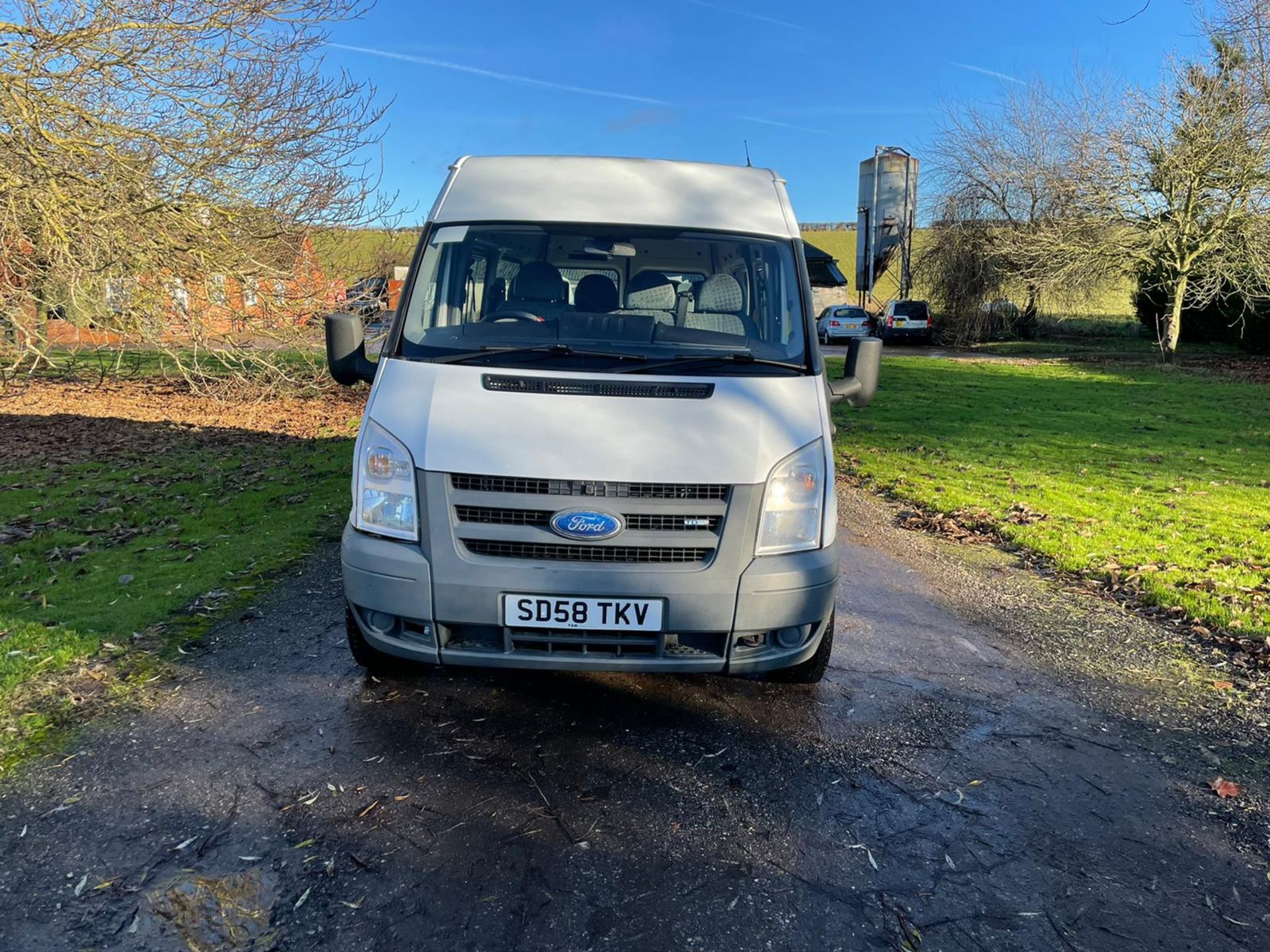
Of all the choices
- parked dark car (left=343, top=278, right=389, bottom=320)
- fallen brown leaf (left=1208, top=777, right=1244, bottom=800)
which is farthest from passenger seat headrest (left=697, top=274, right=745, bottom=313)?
parked dark car (left=343, top=278, right=389, bottom=320)

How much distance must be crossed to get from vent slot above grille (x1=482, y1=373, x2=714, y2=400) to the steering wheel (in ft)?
1.98

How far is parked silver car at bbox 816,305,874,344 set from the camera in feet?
111

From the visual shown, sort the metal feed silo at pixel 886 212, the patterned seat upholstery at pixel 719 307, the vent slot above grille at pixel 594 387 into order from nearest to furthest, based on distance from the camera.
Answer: the vent slot above grille at pixel 594 387 → the patterned seat upholstery at pixel 719 307 → the metal feed silo at pixel 886 212

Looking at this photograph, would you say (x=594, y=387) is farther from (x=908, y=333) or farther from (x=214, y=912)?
(x=908, y=333)

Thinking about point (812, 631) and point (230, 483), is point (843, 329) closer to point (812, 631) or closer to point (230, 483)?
point (230, 483)

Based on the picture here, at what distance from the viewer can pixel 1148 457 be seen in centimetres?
1030

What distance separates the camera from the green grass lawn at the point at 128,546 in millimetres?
4105

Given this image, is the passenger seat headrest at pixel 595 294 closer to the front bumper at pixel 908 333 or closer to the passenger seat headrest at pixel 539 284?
the passenger seat headrest at pixel 539 284

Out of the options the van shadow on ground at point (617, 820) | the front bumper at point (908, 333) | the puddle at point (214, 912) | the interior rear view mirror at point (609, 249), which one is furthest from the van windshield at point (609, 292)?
the front bumper at point (908, 333)

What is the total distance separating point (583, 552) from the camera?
129 inches

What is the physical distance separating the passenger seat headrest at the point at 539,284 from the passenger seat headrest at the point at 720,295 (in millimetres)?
727

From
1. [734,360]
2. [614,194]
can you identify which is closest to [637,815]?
[734,360]

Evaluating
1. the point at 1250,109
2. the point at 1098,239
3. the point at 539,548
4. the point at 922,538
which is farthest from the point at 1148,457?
the point at 1098,239

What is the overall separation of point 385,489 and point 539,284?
5.07 feet
